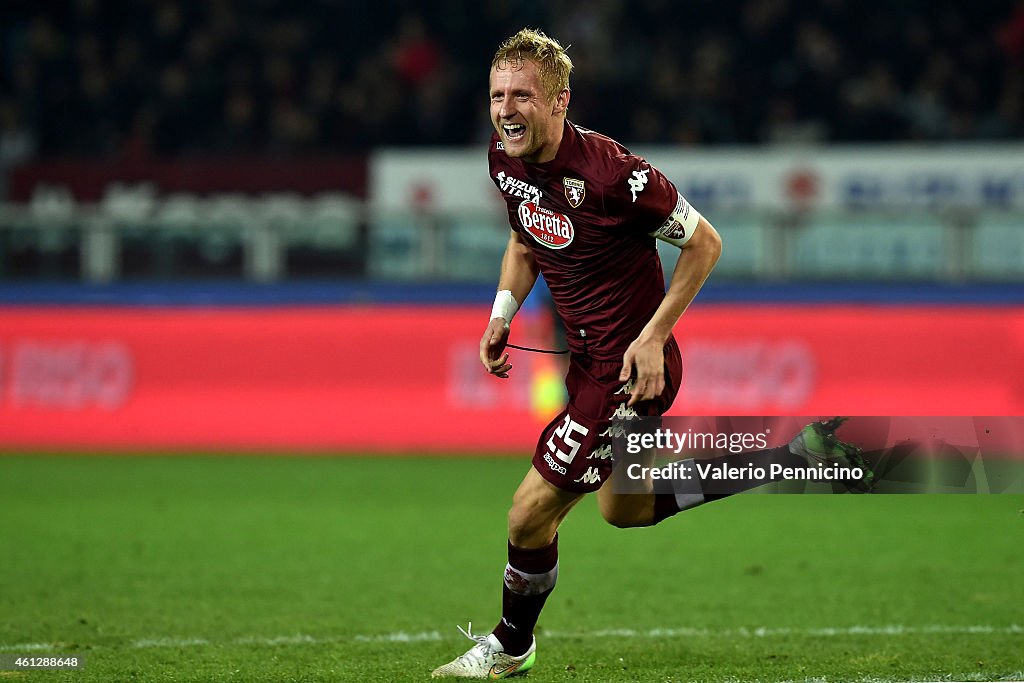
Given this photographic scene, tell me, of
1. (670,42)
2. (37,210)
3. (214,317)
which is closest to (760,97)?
(670,42)

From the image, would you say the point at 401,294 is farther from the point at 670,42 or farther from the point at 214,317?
the point at 670,42

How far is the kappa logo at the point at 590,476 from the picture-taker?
475 centimetres

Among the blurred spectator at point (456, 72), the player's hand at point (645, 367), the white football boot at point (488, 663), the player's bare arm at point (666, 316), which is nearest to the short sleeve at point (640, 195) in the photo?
the player's bare arm at point (666, 316)

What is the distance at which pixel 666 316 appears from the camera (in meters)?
4.53

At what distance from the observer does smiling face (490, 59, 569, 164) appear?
4523mm

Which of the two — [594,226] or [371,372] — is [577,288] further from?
[371,372]

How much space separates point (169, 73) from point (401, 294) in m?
5.53

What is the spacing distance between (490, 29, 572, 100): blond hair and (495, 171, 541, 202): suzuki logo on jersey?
0.34m

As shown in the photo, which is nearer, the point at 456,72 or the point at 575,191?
the point at 575,191

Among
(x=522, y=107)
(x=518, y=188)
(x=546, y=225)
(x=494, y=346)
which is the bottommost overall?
(x=494, y=346)

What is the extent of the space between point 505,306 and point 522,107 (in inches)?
31.9

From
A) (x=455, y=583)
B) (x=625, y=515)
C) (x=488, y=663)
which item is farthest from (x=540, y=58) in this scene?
(x=455, y=583)

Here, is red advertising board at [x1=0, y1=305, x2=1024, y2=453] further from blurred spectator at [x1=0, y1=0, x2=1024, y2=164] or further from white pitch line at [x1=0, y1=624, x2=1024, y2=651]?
white pitch line at [x1=0, y1=624, x2=1024, y2=651]

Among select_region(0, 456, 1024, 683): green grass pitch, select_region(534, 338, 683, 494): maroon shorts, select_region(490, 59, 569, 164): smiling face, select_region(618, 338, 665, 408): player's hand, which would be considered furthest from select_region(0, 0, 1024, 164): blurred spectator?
select_region(618, 338, 665, 408): player's hand
